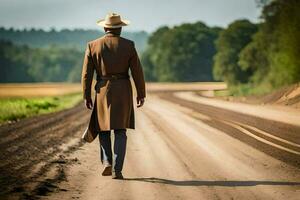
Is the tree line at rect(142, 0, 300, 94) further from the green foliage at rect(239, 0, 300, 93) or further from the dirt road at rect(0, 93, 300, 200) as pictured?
the dirt road at rect(0, 93, 300, 200)

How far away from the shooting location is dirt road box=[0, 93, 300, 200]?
6.95 meters

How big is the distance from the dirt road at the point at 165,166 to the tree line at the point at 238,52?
26497 mm

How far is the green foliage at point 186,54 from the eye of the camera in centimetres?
11925

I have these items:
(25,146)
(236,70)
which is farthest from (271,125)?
(236,70)

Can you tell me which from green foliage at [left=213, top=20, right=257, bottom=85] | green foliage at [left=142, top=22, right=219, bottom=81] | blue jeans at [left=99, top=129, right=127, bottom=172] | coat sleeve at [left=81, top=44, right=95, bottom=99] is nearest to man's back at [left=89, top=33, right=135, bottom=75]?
coat sleeve at [left=81, top=44, right=95, bottom=99]

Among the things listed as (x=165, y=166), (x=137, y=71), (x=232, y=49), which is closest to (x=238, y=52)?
(x=232, y=49)

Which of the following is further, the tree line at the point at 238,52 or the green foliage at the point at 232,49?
the green foliage at the point at 232,49

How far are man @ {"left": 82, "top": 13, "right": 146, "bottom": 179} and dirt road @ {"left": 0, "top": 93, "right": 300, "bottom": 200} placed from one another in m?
0.49

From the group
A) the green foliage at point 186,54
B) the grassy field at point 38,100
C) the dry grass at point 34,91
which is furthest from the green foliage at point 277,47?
the green foliage at point 186,54

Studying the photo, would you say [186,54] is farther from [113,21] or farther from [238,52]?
[113,21]

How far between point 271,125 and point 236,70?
6512 cm

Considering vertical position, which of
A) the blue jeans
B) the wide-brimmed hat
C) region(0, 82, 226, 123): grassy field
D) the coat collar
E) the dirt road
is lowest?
region(0, 82, 226, 123): grassy field

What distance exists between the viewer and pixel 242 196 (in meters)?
6.61

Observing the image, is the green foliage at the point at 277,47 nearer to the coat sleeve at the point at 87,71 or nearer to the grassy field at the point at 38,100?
the grassy field at the point at 38,100
